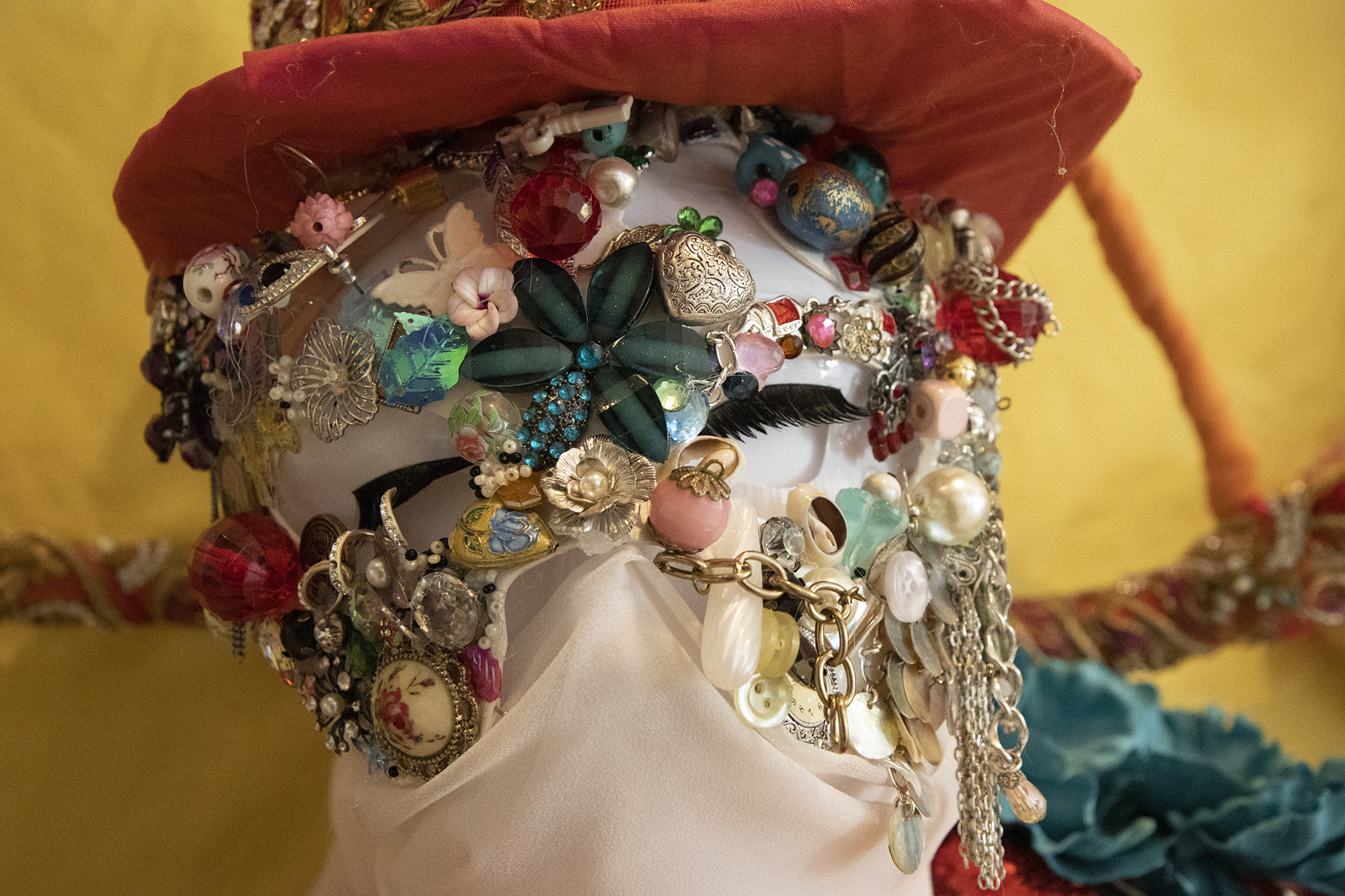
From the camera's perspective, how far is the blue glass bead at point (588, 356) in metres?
0.50

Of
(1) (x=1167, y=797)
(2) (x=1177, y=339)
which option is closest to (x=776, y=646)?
(1) (x=1167, y=797)

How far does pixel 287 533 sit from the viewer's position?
0.59 meters

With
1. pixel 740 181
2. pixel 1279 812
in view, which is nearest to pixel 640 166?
pixel 740 181

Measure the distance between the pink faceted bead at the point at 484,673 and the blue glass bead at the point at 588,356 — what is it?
17cm

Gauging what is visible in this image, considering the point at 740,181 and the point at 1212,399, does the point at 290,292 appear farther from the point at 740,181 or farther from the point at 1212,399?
the point at 1212,399

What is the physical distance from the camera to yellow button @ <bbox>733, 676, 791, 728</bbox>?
503 mm

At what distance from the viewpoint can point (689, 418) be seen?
505 millimetres

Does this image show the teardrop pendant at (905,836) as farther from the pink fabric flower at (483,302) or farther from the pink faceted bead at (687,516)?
the pink fabric flower at (483,302)

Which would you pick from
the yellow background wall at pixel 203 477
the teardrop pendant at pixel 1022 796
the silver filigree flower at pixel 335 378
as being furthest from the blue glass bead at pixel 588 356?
the yellow background wall at pixel 203 477

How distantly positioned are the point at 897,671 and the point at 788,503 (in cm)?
13

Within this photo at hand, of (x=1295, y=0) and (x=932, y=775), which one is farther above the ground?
(x=1295, y=0)

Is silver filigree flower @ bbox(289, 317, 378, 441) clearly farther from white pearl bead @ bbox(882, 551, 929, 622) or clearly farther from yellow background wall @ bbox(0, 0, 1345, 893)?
yellow background wall @ bbox(0, 0, 1345, 893)

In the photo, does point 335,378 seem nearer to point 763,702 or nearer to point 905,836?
point 763,702

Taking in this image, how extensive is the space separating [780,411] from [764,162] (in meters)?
0.17
